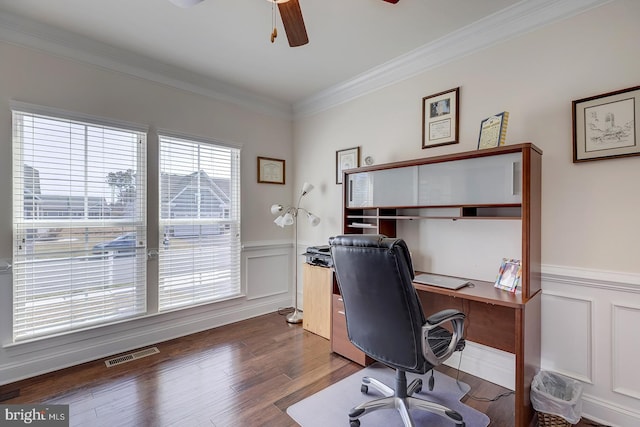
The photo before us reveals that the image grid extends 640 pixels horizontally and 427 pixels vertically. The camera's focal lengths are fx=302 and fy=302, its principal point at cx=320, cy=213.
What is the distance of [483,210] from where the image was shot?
235 cm

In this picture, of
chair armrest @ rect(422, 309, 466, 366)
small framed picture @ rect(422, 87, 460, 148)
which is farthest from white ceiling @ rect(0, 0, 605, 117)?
chair armrest @ rect(422, 309, 466, 366)

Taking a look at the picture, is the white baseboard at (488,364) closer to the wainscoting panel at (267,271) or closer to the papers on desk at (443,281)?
the papers on desk at (443,281)

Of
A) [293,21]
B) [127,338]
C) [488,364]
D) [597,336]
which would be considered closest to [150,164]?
[127,338]

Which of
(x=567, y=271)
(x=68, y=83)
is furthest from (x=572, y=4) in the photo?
(x=68, y=83)

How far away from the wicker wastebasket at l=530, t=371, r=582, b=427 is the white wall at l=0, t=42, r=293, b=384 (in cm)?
281

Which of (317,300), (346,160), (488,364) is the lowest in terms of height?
(488,364)

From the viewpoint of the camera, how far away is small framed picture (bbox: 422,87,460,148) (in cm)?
250

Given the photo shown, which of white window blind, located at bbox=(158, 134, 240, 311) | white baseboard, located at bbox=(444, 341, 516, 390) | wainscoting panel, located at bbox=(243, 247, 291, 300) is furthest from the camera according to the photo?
wainscoting panel, located at bbox=(243, 247, 291, 300)

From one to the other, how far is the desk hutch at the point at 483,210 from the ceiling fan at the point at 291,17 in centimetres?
119

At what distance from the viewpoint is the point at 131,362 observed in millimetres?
2562

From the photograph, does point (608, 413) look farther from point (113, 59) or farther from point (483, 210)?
point (113, 59)

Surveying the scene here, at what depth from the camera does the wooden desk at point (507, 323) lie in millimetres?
1729

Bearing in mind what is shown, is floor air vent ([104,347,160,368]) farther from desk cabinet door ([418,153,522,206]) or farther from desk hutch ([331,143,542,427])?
desk cabinet door ([418,153,522,206])

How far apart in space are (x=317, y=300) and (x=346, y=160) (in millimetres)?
1563
